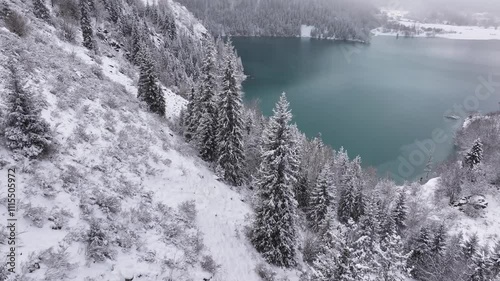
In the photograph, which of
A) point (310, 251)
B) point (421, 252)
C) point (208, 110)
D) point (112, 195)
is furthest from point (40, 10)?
point (421, 252)

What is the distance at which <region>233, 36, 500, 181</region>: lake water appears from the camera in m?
84.3

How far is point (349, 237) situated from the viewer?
11.0 metres

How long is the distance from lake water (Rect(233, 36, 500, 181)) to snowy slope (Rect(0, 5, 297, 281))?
214 ft

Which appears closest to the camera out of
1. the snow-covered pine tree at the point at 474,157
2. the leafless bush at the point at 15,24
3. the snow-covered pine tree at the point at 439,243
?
the leafless bush at the point at 15,24

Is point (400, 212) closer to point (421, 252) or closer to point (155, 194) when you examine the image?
point (421, 252)

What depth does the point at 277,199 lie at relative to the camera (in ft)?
63.5

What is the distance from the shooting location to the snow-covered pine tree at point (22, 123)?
1157 cm

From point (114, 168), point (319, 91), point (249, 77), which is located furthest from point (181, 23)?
point (114, 168)

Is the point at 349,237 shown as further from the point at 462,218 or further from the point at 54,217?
the point at 462,218

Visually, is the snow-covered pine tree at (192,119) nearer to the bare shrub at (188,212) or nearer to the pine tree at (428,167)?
the bare shrub at (188,212)

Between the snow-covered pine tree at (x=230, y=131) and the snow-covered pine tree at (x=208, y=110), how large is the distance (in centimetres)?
128

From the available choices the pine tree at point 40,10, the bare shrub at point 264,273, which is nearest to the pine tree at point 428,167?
the bare shrub at point 264,273

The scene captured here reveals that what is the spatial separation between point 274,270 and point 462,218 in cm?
4649

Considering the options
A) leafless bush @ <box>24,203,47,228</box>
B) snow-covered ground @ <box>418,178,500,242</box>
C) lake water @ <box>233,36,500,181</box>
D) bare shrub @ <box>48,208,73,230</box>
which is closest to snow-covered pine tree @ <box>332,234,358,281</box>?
bare shrub @ <box>48,208,73,230</box>
